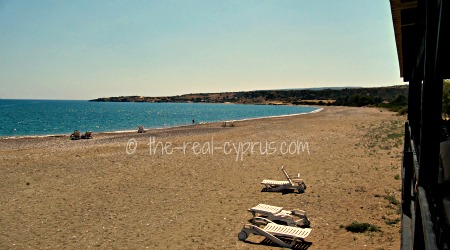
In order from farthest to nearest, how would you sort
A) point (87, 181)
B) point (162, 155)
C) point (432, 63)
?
point (162, 155) < point (87, 181) < point (432, 63)

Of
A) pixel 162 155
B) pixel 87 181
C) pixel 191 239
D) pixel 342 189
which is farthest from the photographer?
pixel 162 155

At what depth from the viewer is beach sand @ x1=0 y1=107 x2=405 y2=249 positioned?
27.4ft

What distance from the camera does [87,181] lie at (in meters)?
14.3

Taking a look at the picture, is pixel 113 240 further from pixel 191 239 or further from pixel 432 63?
pixel 432 63

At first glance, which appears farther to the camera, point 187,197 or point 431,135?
point 187,197

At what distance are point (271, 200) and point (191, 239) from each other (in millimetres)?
3609

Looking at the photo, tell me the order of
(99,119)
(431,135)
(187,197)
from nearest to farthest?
(431,135) → (187,197) → (99,119)

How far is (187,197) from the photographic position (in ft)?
38.4

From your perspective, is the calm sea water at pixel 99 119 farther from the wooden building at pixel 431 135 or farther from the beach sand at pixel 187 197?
the wooden building at pixel 431 135

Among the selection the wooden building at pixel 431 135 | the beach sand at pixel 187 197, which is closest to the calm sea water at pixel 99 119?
the beach sand at pixel 187 197

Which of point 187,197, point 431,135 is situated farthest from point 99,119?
point 431,135

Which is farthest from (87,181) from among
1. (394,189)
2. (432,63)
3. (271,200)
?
(432,63)

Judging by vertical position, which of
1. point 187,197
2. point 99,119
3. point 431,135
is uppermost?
point 431,135

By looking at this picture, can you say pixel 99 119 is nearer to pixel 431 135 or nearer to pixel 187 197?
pixel 187 197
